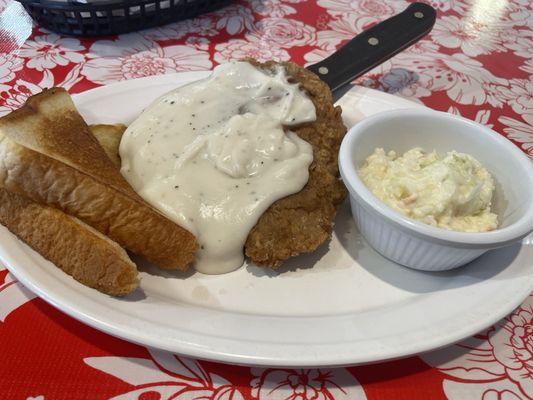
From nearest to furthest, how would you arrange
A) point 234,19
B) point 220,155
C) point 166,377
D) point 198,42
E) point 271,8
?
1. point 166,377
2. point 220,155
3. point 198,42
4. point 234,19
5. point 271,8

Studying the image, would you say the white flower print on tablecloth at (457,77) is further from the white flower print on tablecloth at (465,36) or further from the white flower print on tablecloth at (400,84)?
the white flower print on tablecloth at (465,36)

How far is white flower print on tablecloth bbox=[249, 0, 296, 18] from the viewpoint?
4105mm

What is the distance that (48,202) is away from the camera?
178 cm

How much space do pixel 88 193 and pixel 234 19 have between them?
107 inches

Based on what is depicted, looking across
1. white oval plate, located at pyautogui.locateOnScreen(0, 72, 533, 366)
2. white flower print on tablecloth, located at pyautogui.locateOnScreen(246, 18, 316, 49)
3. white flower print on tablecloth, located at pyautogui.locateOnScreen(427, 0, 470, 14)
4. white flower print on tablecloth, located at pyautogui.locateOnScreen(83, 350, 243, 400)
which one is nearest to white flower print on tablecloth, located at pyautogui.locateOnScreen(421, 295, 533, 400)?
white oval plate, located at pyautogui.locateOnScreen(0, 72, 533, 366)

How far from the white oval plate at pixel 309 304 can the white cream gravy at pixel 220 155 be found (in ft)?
0.59

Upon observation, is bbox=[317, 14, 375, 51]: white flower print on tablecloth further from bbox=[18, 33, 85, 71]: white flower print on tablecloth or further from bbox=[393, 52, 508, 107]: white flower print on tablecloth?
bbox=[18, 33, 85, 71]: white flower print on tablecloth

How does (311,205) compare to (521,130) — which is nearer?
(311,205)

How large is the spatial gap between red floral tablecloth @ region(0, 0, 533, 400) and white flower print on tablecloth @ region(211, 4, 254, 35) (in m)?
0.02

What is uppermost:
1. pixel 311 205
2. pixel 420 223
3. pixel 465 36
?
pixel 420 223

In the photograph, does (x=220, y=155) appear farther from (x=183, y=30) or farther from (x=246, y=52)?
(x=183, y=30)

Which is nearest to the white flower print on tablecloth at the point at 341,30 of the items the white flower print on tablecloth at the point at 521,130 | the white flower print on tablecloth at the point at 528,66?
the white flower print on tablecloth at the point at 528,66

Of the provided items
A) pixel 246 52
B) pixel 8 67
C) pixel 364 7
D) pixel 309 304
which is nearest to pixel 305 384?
pixel 309 304

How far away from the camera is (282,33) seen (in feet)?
12.7
